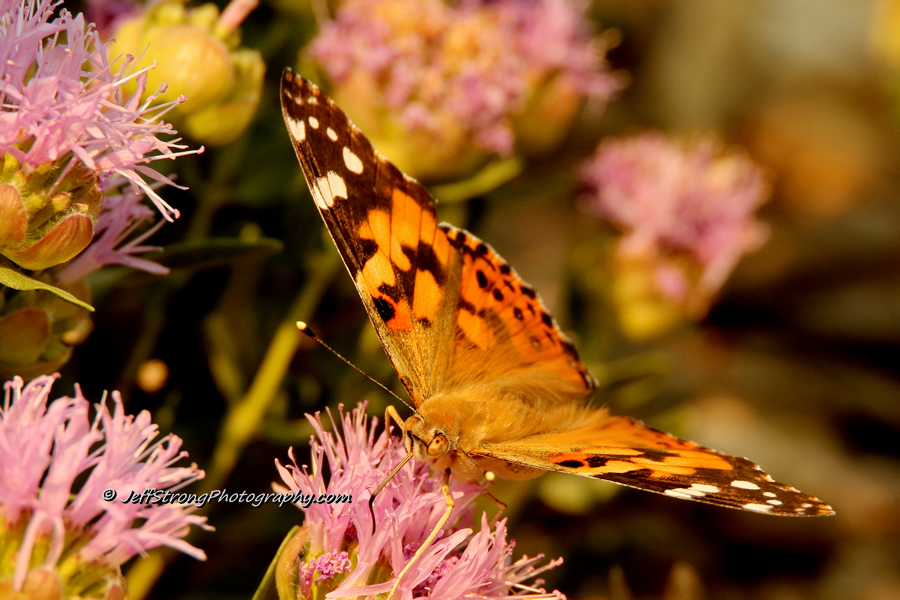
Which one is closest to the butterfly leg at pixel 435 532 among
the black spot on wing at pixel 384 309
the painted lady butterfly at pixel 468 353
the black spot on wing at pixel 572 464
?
the painted lady butterfly at pixel 468 353

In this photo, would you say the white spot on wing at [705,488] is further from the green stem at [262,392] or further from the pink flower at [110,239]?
the green stem at [262,392]

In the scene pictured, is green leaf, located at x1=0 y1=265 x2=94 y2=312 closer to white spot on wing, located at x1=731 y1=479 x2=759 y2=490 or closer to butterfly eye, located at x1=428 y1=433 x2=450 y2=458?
butterfly eye, located at x1=428 y1=433 x2=450 y2=458

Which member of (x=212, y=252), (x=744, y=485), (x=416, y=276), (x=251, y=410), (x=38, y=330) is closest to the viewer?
(x=38, y=330)

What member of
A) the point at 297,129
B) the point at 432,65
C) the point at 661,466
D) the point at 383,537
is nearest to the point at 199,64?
the point at 297,129

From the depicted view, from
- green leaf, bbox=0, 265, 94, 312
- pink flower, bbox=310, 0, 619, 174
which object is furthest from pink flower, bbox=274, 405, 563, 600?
pink flower, bbox=310, 0, 619, 174

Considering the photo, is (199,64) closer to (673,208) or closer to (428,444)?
(428,444)

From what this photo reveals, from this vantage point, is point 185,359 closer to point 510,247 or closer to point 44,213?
point 44,213
